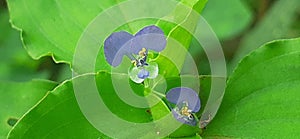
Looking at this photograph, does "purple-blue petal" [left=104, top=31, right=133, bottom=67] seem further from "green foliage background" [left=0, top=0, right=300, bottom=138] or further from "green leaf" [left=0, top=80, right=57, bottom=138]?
"green leaf" [left=0, top=80, right=57, bottom=138]

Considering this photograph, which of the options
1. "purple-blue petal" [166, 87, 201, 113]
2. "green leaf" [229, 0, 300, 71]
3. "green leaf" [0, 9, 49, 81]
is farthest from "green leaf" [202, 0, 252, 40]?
"purple-blue petal" [166, 87, 201, 113]

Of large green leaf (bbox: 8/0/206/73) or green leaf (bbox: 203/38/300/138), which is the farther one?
large green leaf (bbox: 8/0/206/73)

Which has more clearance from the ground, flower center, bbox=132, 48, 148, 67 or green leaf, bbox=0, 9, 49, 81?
flower center, bbox=132, 48, 148, 67

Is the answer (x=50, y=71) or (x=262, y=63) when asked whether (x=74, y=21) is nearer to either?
(x=262, y=63)

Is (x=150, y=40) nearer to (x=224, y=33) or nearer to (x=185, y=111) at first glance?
(x=185, y=111)

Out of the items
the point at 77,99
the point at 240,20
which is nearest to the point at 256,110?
the point at 77,99

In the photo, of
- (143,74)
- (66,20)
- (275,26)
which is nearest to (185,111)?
(143,74)

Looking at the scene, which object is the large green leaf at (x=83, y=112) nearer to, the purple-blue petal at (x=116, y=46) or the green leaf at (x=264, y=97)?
the purple-blue petal at (x=116, y=46)

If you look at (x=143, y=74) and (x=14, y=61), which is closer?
(x=143, y=74)
